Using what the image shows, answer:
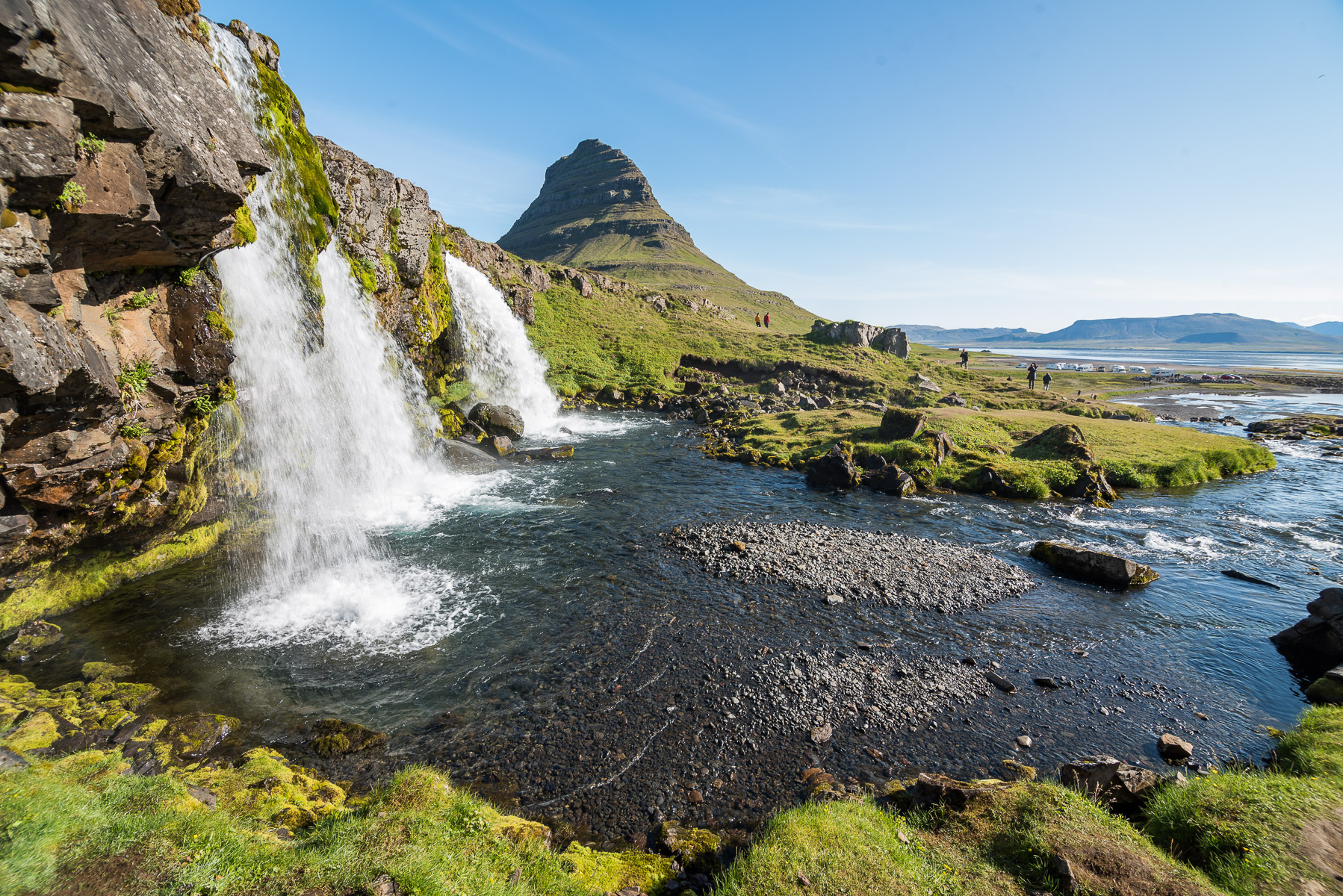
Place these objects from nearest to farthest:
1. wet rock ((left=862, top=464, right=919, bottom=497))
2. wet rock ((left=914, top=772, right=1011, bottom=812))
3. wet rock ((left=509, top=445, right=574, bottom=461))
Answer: wet rock ((left=914, top=772, right=1011, bottom=812))
wet rock ((left=862, top=464, right=919, bottom=497))
wet rock ((left=509, top=445, right=574, bottom=461))

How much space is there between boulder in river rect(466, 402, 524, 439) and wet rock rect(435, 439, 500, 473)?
4573 millimetres

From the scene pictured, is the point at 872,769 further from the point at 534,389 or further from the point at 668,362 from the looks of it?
the point at 668,362

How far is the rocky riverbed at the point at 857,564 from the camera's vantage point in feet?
59.6

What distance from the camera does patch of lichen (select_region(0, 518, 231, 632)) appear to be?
559 inches

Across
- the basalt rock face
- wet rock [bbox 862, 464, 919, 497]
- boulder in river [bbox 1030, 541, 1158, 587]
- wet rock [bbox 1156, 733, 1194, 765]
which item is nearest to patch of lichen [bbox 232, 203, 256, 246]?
the basalt rock face

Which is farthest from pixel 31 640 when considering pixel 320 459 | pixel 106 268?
pixel 320 459

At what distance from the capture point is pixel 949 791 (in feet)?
28.6

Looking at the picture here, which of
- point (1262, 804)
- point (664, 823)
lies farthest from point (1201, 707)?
point (664, 823)

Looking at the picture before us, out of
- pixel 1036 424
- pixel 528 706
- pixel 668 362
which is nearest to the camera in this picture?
pixel 528 706

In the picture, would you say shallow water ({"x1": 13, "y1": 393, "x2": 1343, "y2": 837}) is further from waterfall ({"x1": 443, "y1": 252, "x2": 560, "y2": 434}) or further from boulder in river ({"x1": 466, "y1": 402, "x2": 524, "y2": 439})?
waterfall ({"x1": 443, "y1": 252, "x2": 560, "y2": 434})

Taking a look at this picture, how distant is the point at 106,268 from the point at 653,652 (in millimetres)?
18092

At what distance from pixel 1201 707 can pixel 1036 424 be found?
31.8 m

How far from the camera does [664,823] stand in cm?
920

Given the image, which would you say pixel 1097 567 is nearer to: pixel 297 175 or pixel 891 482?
pixel 891 482
